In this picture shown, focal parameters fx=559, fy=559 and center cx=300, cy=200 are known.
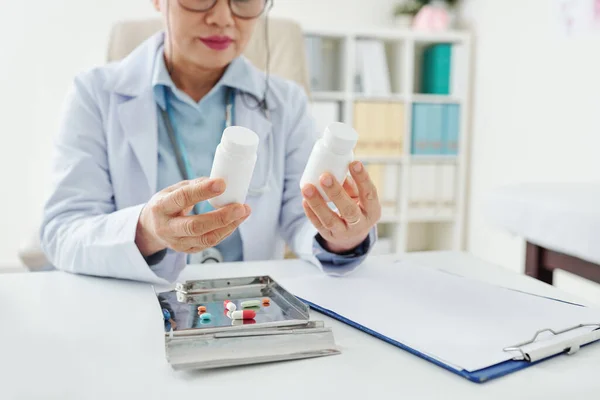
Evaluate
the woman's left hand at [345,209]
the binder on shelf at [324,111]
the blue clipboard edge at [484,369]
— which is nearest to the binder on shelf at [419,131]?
the binder on shelf at [324,111]

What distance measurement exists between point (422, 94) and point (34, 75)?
1.71 m

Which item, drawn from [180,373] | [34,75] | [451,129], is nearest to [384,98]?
[451,129]

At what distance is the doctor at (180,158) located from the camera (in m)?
0.70

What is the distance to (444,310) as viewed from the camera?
1.84ft

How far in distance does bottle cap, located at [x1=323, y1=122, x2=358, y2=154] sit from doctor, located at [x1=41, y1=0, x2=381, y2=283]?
74mm

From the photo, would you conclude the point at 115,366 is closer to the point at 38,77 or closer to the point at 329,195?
the point at 329,195

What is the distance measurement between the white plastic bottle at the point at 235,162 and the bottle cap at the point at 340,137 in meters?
0.08

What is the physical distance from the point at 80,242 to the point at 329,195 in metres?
0.36

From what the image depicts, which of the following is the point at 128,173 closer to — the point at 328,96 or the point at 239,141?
the point at 239,141

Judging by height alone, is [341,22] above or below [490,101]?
above

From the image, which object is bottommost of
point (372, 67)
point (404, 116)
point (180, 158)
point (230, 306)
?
point (230, 306)

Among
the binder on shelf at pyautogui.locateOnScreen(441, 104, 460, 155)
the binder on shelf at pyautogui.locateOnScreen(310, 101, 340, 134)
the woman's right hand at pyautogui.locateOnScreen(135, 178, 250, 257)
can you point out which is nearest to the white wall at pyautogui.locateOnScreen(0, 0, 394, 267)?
the binder on shelf at pyautogui.locateOnScreen(310, 101, 340, 134)

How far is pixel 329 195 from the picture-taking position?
1.94 feet

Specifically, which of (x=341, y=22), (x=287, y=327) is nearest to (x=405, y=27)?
(x=341, y=22)
